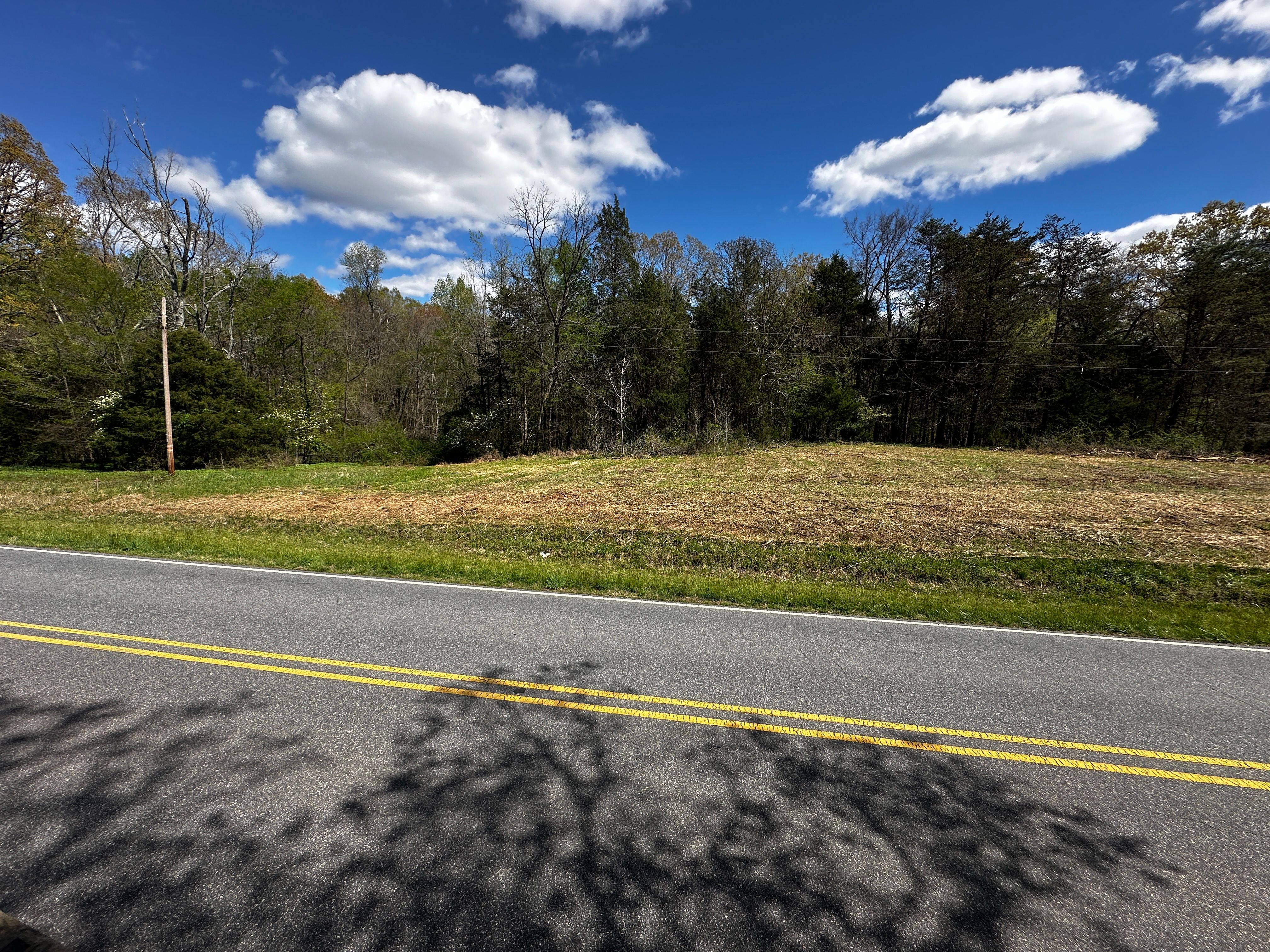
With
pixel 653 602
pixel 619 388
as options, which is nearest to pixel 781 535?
pixel 653 602

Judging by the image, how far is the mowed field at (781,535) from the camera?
7496mm

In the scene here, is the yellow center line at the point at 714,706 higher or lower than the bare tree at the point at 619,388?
lower

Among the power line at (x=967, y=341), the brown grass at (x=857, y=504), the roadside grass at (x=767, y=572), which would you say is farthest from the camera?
the power line at (x=967, y=341)

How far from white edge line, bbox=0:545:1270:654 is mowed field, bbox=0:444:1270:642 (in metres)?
0.25

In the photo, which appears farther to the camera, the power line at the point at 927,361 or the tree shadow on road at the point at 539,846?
the power line at the point at 927,361

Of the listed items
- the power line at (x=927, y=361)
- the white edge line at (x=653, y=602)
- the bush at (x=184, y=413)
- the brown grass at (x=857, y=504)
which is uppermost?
the power line at (x=927, y=361)

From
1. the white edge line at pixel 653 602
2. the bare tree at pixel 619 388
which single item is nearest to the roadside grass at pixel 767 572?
the white edge line at pixel 653 602

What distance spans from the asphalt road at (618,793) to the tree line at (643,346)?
77.1 ft

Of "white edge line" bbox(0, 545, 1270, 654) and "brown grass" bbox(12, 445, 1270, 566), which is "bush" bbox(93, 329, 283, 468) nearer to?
"brown grass" bbox(12, 445, 1270, 566)

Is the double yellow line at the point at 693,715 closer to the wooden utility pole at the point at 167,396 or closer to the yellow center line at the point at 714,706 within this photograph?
the yellow center line at the point at 714,706

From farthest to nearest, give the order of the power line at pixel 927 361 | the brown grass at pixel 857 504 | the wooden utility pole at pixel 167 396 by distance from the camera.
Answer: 1. the power line at pixel 927 361
2. the wooden utility pole at pixel 167 396
3. the brown grass at pixel 857 504

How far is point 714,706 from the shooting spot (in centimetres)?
408

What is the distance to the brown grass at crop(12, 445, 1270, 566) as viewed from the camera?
9.92 meters

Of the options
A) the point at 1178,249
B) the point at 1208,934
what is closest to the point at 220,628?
the point at 1208,934
